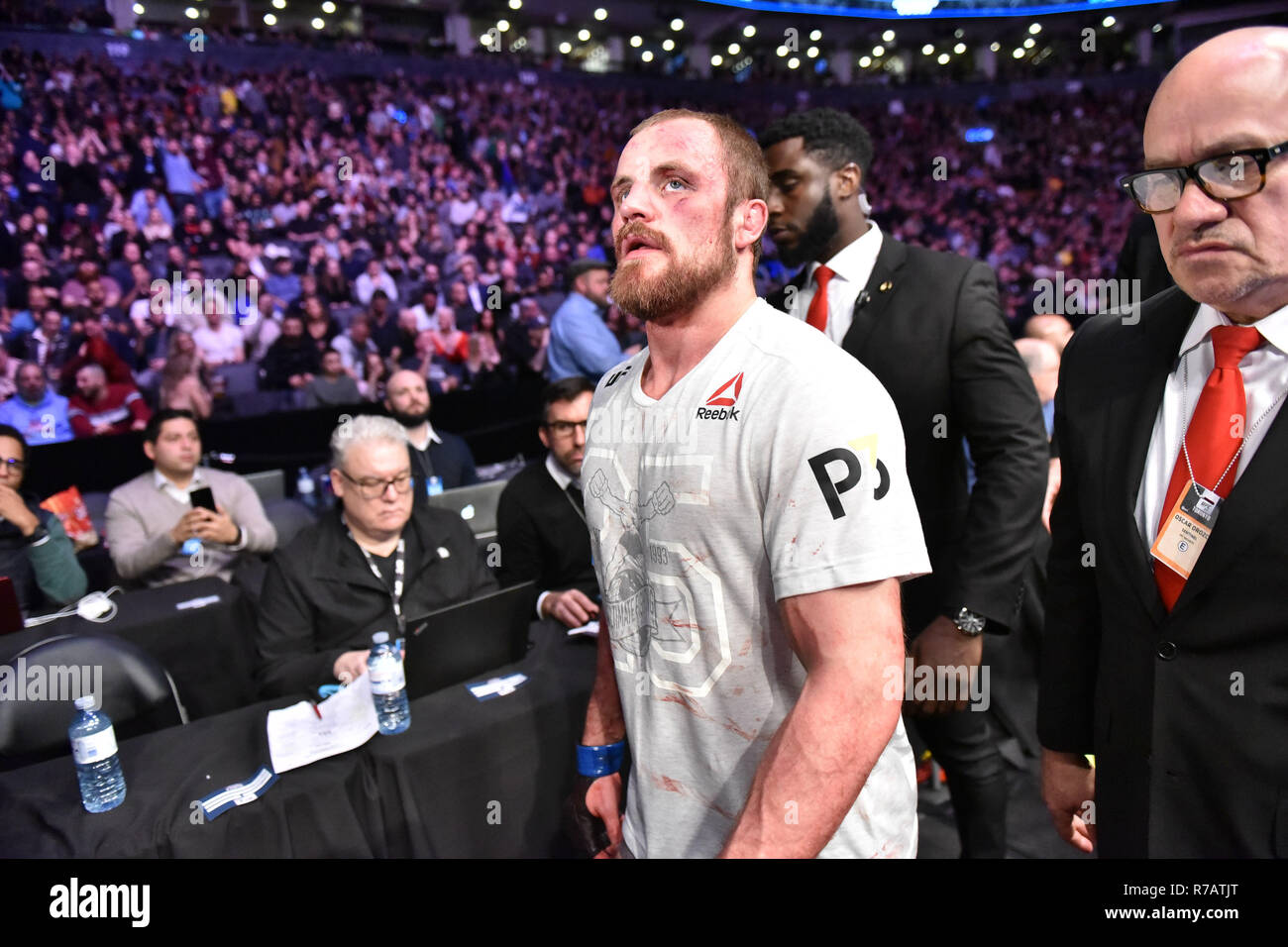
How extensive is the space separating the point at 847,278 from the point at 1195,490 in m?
1.09

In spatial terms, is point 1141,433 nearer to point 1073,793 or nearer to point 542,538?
point 1073,793

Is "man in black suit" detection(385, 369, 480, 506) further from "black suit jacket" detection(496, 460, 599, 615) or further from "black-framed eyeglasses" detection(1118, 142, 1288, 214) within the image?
"black-framed eyeglasses" detection(1118, 142, 1288, 214)

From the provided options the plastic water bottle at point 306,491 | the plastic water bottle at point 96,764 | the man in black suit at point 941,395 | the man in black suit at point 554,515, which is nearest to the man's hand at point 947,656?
the man in black suit at point 941,395

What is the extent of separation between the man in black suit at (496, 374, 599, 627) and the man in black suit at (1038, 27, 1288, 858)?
194cm

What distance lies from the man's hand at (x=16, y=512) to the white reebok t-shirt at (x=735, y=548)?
9.87ft

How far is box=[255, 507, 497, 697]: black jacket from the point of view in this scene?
2.36 meters

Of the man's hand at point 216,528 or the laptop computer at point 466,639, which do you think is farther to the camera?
the man's hand at point 216,528

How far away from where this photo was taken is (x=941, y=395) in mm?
1908

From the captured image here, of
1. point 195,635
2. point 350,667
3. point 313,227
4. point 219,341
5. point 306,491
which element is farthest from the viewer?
point 313,227

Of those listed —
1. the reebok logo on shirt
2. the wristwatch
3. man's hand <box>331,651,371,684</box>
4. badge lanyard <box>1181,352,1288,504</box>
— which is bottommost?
man's hand <box>331,651,371,684</box>

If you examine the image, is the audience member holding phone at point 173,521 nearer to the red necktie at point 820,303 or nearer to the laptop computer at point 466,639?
the laptop computer at point 466,639

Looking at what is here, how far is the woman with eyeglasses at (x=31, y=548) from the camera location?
3127 mm

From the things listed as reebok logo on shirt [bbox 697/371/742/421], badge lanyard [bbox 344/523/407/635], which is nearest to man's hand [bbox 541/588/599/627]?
badge lanyard [bbox 344/523/407/635]

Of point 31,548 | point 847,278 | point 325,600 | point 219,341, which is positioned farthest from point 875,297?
point 219,341
